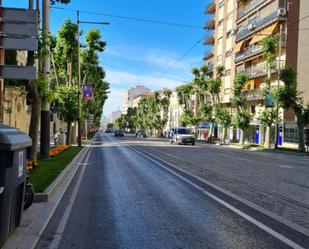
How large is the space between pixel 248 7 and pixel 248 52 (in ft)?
20.2

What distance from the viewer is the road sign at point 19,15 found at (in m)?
9.34

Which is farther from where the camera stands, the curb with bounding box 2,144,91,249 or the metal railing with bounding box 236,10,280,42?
the metal railing with bounding box 236,10,280,42

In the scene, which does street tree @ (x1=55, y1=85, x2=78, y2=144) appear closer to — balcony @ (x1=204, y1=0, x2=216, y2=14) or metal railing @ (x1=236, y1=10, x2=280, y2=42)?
metal railing @ (x1=236, y1=10, x2=280, y2=42)

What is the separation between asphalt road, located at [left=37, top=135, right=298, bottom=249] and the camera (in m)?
6.52

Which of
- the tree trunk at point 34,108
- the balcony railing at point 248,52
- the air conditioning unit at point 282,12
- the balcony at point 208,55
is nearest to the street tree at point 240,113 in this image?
the balcony railing at point 248,52

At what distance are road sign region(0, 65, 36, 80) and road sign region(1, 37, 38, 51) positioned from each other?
400 mm

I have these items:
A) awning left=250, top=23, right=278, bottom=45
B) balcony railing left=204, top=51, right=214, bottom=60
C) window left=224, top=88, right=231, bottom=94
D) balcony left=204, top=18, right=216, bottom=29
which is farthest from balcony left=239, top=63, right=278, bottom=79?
balcony railing left=204, top=51, right=214, bottom=60

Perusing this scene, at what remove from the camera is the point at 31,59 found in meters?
16.0

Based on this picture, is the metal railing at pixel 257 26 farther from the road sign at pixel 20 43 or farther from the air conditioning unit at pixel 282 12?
the road sign at pixel 20 43

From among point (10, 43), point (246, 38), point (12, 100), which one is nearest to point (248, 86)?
point (246, 38)

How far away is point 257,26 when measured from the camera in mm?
57812

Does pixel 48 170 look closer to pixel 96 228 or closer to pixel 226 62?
pixel 96 228

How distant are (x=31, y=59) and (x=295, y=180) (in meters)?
9.59

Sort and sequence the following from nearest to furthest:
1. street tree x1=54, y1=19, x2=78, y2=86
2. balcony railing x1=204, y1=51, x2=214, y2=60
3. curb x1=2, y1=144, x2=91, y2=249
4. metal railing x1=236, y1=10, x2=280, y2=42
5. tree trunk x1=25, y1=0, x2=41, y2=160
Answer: curb x1=2, y1=144, x2=91, y2=249
tree trunk x1=25, y1=0, x2=41, y2=160
street tree x1=54, y1=19, x2=78, y2=86
metal railing x1=236, y1=10, x2=280, y2=42
balcony railing x1=204, y1=51, x2=214, y2=60
